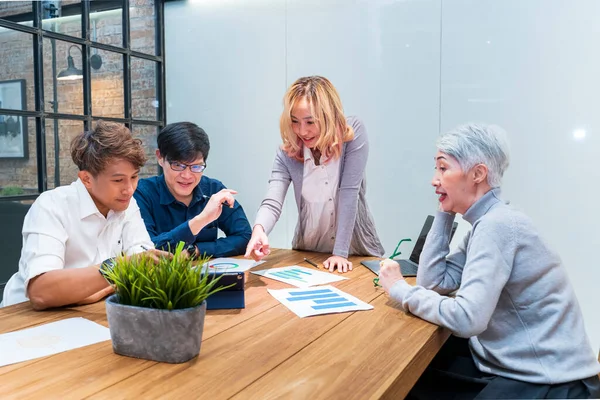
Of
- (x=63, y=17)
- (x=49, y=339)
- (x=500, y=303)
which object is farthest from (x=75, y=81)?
(x=500, y=303)

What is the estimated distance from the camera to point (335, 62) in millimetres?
4289

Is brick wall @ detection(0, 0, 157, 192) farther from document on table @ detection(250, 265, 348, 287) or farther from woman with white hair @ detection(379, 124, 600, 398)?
woman with white hair @ detection(379, 124, 600, 398)

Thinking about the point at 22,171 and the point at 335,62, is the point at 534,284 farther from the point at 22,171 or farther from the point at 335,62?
the point at 22,171

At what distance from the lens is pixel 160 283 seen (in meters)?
1.20

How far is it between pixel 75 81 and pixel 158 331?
352cm

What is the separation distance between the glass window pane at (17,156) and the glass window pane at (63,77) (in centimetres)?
26

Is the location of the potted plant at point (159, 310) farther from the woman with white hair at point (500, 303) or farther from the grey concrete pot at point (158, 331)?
the woman with white hair at point (500, 303)

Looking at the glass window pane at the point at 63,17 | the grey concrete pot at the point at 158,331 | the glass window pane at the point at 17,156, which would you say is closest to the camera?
the grey concrete pot at the point at 158,331

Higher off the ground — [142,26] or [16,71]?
[142,26]

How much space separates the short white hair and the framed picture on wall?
3187 millimetres

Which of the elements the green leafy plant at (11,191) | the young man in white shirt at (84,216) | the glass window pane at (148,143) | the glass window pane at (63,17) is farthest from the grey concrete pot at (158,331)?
the glass window pane at (148,143)

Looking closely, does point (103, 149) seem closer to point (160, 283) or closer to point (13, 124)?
point (160, 283)

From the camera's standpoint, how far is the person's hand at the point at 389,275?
5.73ft

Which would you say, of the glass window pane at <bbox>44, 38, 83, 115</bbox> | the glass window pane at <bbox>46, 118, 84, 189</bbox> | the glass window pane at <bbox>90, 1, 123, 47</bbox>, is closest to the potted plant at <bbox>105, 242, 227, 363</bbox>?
the glass window pane at <bbox>46, 118, 84, 189</bbox>
